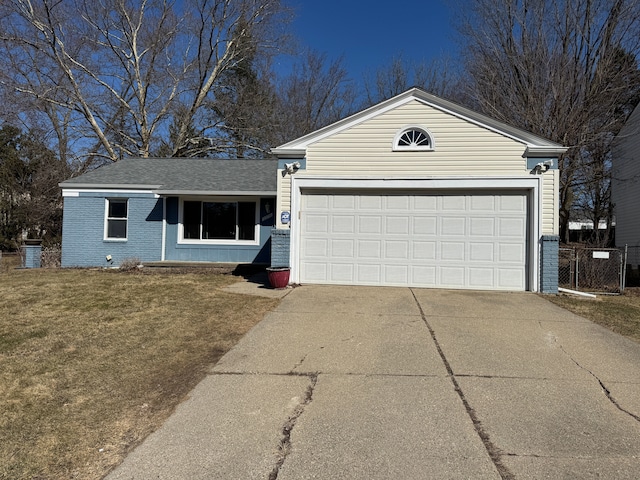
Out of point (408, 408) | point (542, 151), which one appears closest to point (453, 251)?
point (542, 151)

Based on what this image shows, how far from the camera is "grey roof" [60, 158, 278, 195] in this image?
44.9ft

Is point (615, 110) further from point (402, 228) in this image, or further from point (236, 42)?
point (236, 42)

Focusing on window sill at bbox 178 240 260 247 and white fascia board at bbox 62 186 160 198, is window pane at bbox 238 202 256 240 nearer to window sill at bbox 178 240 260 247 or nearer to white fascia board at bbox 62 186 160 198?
window sill at bbox 178 240 260 247

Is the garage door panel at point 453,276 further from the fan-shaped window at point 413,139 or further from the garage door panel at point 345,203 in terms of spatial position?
the fan-shaped window at point 413,139

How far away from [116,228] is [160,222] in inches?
65.9

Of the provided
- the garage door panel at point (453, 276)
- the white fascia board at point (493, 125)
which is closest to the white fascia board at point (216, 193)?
the white fascia board at point (493, 125)

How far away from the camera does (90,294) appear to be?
8.94 meters

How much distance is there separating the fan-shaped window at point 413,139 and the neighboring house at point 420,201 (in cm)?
2

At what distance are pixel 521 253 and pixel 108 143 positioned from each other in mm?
23207

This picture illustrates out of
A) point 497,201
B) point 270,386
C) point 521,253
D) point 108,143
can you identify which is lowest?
point 270,386

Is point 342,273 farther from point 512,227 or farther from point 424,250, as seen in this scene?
point 512,227

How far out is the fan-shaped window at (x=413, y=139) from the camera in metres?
9.97

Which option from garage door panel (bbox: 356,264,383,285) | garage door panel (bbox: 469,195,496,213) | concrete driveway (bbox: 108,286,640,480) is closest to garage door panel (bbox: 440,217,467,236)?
garage door panel (bbox: 469,195,496,213)

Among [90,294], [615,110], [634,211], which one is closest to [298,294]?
[90,294]
